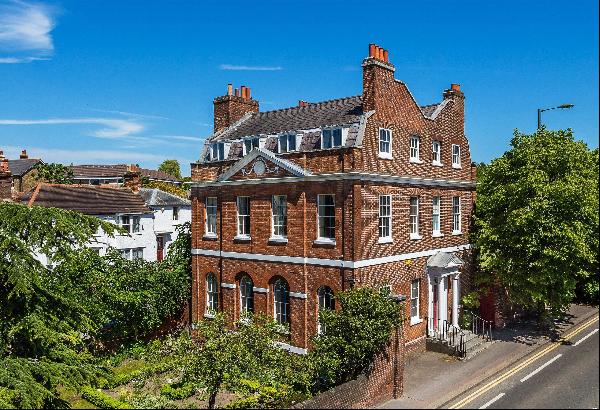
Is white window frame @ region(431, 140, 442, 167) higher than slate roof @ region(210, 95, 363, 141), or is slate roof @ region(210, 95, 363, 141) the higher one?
slate roof @ region(210, 95, 363, 141)

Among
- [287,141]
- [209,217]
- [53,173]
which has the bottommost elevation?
[209,217]

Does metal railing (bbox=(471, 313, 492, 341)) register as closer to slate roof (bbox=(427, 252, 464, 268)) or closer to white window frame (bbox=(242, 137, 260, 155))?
slate roof (bbox=(427, 252, 464, 268))

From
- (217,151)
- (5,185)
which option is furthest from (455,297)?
(5,185)

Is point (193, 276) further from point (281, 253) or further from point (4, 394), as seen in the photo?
point (4, 394)

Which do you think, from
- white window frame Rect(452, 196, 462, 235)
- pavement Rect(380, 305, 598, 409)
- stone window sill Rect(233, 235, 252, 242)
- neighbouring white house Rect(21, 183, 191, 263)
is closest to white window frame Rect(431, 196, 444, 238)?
white window frame Rect(452, 196, 462, 235)

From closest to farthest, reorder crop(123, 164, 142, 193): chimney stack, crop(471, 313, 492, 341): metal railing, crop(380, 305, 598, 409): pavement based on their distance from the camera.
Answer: crop(380, 305, 598, 409): pavement, crop(471, 313, 492, 341): metal railing, crop(123, 164, 142, 193): chimney stack

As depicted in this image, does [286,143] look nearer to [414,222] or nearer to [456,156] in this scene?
[414,222]
